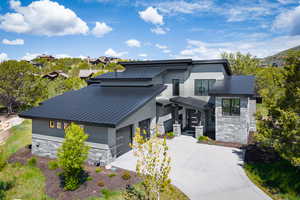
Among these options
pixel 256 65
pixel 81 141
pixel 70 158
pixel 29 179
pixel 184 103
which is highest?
pixel 256 65

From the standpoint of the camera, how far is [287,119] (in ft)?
33.9

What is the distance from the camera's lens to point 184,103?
68.7ft

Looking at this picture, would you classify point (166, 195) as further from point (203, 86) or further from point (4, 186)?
point (203, 86)

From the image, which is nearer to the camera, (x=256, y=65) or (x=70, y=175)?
(x=70, y=175)

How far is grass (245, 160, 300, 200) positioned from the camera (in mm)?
10188

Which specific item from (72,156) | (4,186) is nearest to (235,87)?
(72,156)

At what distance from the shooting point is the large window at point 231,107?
1831cm

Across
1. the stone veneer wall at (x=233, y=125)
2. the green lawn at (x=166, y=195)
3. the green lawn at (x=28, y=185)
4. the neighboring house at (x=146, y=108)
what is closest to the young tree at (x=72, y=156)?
the green lawn at (x=28, y=185)

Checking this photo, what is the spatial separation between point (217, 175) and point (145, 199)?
5.01 meters

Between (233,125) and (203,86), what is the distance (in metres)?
6.26

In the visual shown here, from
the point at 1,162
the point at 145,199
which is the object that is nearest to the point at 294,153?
the point at 145,199

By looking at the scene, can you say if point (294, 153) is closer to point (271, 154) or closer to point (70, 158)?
point (271, 154)

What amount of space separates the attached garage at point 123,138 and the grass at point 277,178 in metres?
8.87

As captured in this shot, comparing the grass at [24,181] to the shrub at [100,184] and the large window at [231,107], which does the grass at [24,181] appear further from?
the large window at [231,107]
